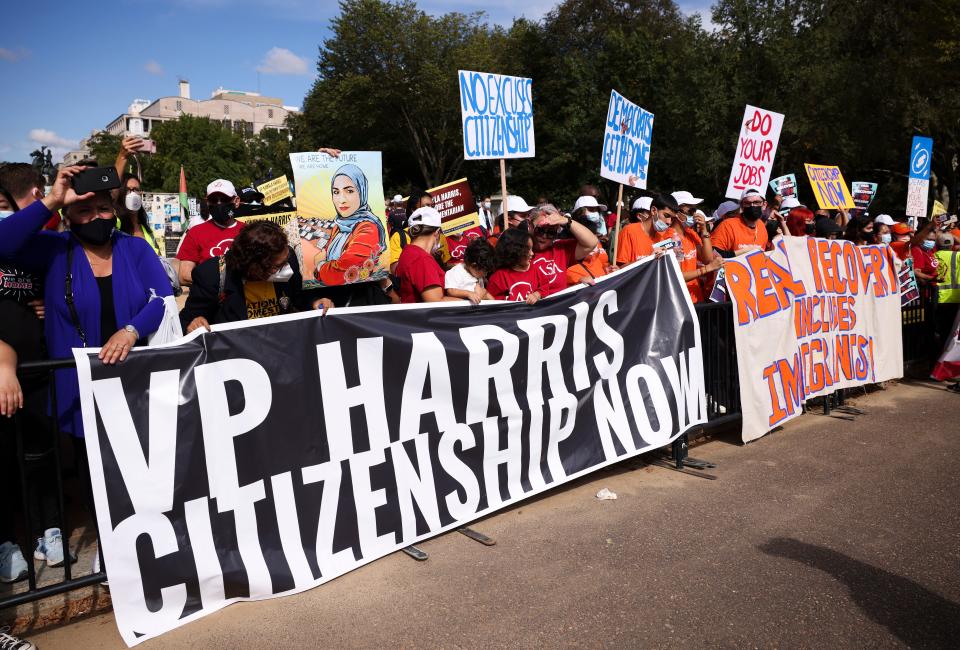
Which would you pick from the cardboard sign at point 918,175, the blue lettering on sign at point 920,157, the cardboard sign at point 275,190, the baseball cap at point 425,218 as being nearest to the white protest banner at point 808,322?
the baseball cap at point 425,218

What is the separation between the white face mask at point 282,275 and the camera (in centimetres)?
457

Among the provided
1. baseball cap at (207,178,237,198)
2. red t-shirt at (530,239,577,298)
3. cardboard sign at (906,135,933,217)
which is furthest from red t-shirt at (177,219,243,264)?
cardboard sign at (906,135,933,217)

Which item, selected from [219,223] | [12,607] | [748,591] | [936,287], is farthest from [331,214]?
[936,287]

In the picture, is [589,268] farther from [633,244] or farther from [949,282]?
[949,282]

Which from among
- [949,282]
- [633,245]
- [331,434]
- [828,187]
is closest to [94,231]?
[331,434]

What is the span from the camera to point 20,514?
186 inches

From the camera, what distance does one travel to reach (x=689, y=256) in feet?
23.5

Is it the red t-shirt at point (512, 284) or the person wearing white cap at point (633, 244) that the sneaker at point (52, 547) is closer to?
the red t-shirt at point (512, 284)

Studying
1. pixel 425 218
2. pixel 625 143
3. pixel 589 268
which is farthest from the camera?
pixel 625 143

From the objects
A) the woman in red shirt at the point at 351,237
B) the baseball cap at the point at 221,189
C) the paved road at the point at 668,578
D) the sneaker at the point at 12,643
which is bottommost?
the paved road at the point at 668,578

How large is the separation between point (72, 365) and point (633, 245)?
493 centimetres

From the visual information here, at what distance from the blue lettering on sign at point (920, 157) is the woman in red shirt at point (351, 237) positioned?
1080 cm

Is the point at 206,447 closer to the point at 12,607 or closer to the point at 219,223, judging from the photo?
the point at 12,607

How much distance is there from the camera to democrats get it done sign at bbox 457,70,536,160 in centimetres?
743
